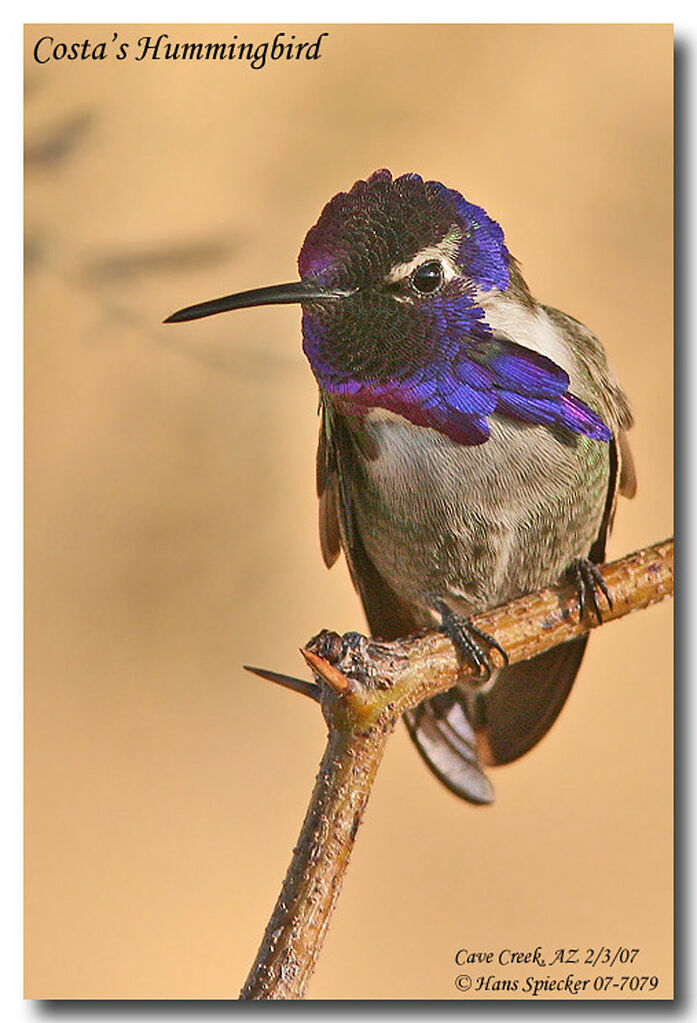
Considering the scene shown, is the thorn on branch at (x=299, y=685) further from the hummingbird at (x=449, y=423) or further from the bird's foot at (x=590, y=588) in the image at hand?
the bird's foot at (x=590, y=588)

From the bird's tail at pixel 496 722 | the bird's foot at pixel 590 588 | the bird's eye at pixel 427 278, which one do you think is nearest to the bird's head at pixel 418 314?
the bird's eye at pixel 427 278

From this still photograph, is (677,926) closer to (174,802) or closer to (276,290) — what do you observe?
(174,802)

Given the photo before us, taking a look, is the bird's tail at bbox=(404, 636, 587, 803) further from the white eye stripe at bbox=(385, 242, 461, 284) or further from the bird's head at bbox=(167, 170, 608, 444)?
the white eye stripe at bbox=(385, 242, 461, 284)

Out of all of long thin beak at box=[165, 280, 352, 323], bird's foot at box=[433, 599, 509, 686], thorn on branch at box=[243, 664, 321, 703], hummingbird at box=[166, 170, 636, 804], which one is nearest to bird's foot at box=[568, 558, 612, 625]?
hummingbird at box=[166, 170, 636, 804]

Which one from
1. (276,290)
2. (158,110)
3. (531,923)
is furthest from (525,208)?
(531,923)

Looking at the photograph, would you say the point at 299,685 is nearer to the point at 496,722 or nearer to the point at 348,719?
the point at 348,719
